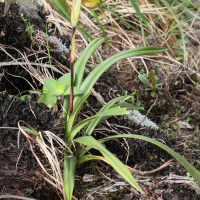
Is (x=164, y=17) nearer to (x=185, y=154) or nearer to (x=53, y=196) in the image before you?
(x=185, y=154)

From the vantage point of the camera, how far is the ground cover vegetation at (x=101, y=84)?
0.87m

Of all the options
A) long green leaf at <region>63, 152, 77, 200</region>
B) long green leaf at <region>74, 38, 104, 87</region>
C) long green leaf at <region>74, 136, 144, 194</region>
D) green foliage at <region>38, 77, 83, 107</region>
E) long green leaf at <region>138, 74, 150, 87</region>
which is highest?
long green leaf at <region>74, 38, 104, 87</region>

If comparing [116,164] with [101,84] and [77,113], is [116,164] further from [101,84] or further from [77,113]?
[101,84]

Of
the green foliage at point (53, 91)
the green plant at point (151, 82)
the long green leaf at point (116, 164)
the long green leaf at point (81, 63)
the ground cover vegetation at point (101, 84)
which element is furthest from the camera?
the green plant at point (151, 82)

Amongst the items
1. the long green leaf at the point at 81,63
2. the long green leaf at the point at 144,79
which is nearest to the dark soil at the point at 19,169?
the long green leaf at the point at 81,63

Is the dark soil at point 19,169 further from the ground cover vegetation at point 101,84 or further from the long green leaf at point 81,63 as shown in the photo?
the long green leaf at point 81,63

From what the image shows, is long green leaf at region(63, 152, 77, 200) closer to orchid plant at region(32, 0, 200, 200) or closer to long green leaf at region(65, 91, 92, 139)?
orchid plant at region(32, 0, 200, 200)

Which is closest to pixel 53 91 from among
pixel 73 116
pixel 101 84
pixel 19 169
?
pixel 73 116

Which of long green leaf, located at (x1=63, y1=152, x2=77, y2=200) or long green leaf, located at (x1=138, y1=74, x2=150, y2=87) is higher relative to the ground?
long green leaf, located at (x1=138, y1=74, x2=150, y2=87)

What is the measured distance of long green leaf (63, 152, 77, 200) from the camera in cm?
81

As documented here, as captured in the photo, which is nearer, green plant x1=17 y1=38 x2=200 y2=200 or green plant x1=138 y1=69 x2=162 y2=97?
green plant x1=17 y1=38 x2=200 y2=200

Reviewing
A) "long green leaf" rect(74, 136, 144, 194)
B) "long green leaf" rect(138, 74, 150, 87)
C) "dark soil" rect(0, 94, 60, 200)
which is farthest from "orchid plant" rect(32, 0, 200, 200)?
"long green leaf" rect(138, 74, 150, 87)

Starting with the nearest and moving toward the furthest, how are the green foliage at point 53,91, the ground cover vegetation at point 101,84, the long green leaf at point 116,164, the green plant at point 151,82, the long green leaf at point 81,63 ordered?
the long green leaf at point 116,164, the ground cover vegetation at point 101,84, the green foliage at point 53,91, the long green leaf at point 81,63, the green plant at point 151,82

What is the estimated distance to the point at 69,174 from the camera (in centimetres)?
89
